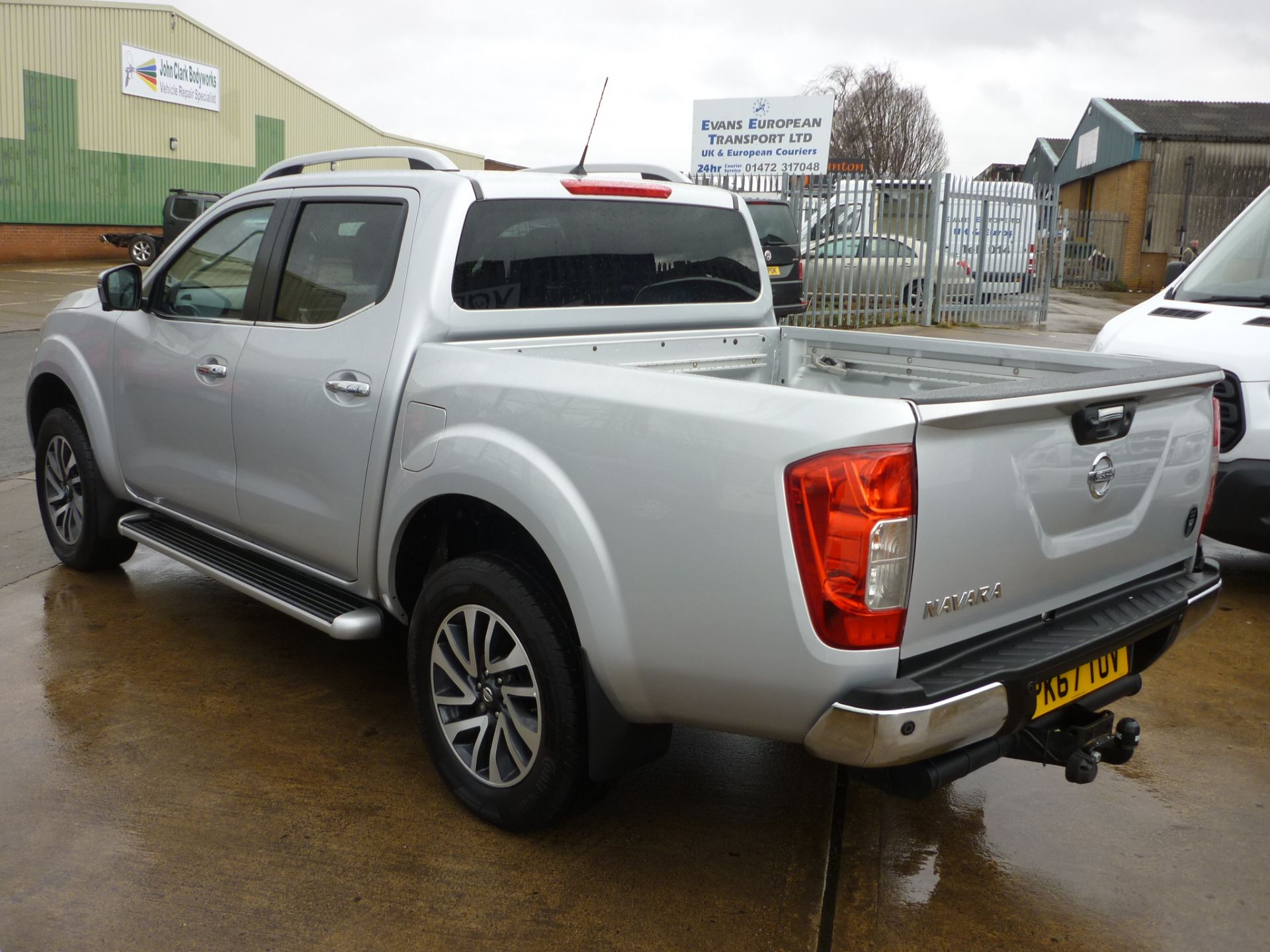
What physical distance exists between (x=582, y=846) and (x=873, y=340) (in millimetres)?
2119

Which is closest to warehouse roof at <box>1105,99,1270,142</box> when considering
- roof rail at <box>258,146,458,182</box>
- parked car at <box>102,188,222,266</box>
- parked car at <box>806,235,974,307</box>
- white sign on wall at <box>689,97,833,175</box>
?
white sign on wall at <box>689,97,833,175</box>

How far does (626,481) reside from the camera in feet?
8.66

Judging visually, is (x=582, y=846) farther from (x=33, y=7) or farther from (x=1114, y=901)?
(x=33, y=7)

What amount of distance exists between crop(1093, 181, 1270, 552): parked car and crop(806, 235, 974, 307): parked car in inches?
462

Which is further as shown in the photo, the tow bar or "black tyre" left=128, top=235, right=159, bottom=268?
"black tyre" left=128, top=235, right=159, bottom=268

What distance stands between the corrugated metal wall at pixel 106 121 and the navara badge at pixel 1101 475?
29.2 metres

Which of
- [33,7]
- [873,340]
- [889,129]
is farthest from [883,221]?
[889,129]

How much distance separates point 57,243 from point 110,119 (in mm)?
3510

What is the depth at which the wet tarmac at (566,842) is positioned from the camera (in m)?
2.78

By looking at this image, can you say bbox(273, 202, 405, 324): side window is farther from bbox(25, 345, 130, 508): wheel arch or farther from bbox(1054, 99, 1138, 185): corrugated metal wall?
bbox(1054, 99, 1138, 185): corrugated metal wall

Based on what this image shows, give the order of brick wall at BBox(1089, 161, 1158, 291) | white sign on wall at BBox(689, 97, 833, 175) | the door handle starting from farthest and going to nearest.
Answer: brick wall at BBox(1089, 161, 1158, 291) → white sign on wall at BBox(689, 97, 833, 175) → the door handle

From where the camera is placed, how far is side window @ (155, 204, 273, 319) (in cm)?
418

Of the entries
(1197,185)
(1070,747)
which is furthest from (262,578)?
(1197,185)

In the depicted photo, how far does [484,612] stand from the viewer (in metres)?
3.10
